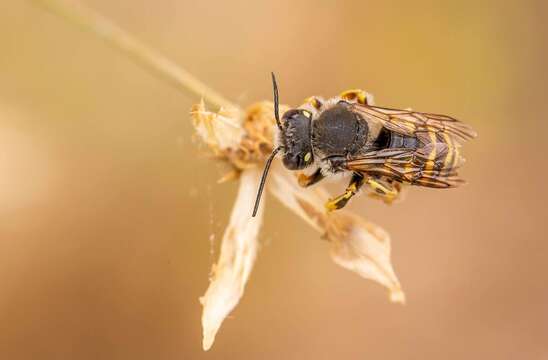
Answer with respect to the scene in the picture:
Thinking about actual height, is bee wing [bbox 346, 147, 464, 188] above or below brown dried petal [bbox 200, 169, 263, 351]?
above

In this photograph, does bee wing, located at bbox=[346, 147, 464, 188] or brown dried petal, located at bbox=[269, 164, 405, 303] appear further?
brown dried petal, located at bbox=[269, 164, 405, 303]

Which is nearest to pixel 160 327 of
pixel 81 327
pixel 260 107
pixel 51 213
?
pixel 81 327

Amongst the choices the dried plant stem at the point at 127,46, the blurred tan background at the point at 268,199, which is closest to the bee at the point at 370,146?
the dried plant stem at the point at 127,46

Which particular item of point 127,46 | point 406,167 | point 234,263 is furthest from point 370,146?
point 127,46

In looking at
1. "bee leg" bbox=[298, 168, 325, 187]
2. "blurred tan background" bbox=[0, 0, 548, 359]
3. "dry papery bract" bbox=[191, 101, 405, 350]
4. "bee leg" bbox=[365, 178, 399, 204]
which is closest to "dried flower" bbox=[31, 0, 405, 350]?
"dry papery bract" bbox=[191, 101, 405, 350]

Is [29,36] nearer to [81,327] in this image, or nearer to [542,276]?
[81,327]

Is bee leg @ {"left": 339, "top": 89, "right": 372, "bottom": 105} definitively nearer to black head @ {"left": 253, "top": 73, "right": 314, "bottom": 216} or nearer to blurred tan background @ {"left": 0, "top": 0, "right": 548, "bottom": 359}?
black head @ {"left": 253, "top": 73, "right": 314, "bottom": 216}
